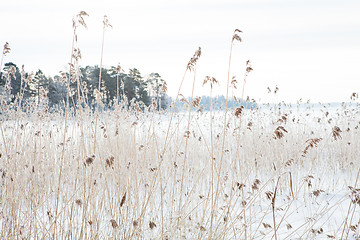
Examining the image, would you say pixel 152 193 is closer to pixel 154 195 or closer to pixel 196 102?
pixel 196 102

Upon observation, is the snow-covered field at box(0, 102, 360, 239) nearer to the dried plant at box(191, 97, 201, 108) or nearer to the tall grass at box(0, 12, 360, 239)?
the tall grass at box(0, 12, 360, 239)

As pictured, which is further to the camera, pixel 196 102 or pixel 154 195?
pixel 154 195

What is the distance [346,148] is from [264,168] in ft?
4.84

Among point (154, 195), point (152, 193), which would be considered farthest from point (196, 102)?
point (154, 195)

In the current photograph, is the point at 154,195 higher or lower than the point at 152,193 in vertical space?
lower

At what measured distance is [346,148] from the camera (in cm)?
479

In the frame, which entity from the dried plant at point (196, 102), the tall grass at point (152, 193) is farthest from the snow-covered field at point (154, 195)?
the dried plant at point (196, 102)

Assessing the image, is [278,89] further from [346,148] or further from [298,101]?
[298,101]

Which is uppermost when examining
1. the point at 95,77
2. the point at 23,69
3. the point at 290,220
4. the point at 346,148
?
the point at 95,77

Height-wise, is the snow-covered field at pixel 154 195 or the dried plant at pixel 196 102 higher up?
the dried plant at pixel 196 102

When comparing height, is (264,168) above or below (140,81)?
below

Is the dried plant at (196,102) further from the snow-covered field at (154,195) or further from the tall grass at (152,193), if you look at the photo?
the snow-covered field at (154,195)

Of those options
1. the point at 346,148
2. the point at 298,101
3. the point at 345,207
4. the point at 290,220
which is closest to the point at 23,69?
the point at 290,220

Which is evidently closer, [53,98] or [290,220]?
[290,220]
